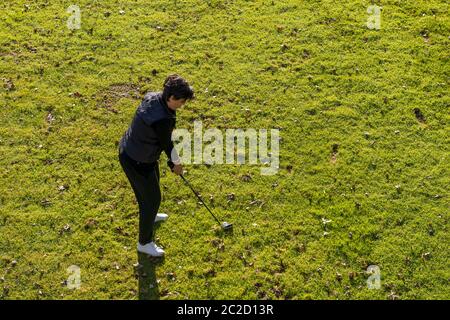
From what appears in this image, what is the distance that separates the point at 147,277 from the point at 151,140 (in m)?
2.35

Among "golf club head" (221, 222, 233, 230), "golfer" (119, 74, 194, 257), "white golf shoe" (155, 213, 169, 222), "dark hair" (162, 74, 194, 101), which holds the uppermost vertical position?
"dark hair" (162, 74, 194, 101)

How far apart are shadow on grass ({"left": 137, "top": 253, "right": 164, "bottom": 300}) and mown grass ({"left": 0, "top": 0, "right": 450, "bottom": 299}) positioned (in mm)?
32

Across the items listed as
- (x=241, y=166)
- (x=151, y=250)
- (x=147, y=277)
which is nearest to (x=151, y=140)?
(x=151, y=250)

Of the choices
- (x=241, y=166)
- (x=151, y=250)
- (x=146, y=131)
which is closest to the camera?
(x=146, y=131)

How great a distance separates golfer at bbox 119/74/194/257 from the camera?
6664mm

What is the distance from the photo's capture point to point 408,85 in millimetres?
11125

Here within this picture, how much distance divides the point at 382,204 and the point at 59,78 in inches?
278

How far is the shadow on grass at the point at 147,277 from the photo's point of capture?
311 inches

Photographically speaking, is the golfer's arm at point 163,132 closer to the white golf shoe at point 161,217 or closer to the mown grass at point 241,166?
the white golf shoe at point 161,217

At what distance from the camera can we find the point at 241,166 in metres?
9.69

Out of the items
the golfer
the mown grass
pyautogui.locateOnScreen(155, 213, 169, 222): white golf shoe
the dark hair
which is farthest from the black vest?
the mown grass

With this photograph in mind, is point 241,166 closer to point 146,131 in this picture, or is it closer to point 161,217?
point 161,217

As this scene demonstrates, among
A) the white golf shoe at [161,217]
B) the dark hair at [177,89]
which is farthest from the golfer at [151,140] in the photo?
the white golf shoe at [161,217]

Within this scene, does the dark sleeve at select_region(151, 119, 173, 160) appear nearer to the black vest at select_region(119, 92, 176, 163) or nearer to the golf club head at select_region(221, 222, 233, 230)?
the black vest at select_region(119, 92, 176, 163)
